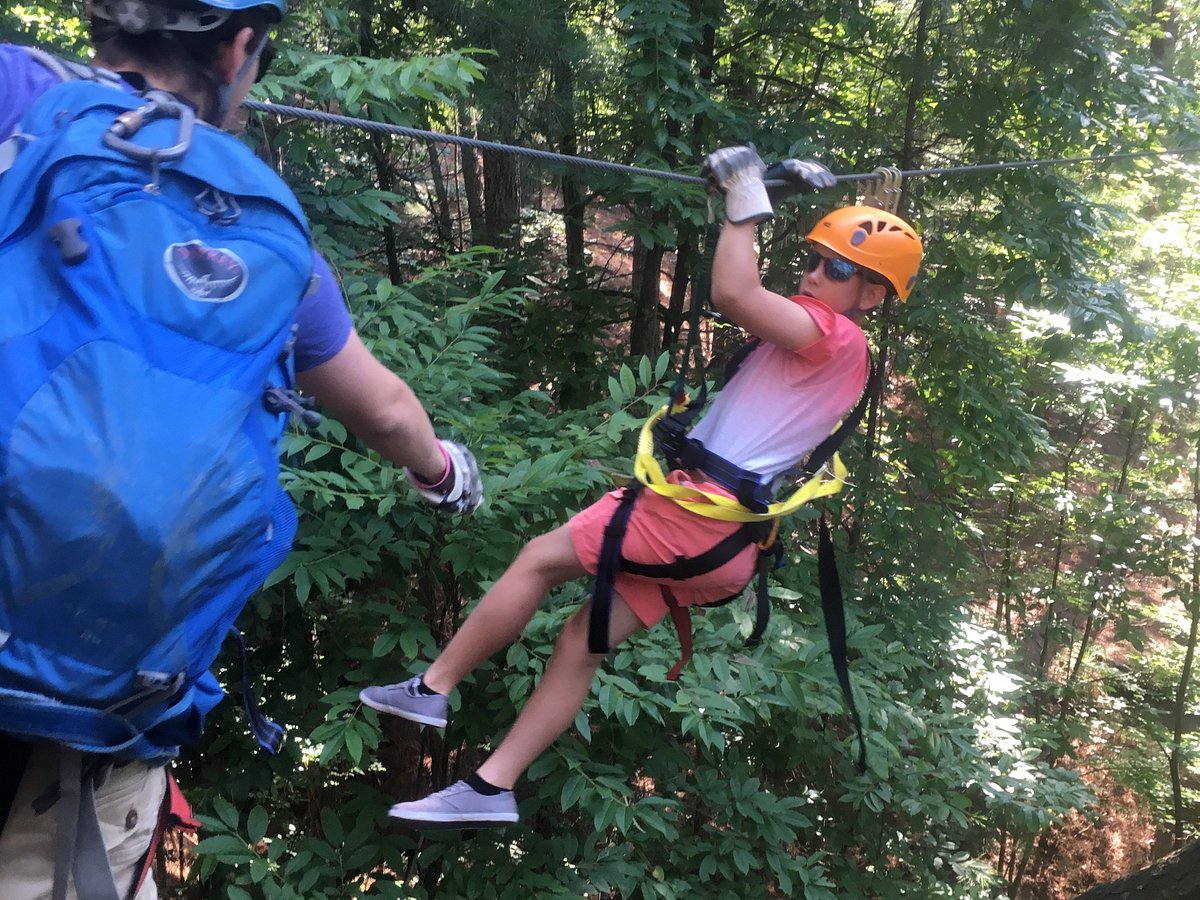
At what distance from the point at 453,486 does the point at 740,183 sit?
110 centimetres

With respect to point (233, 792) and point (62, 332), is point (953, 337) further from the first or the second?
point (62, 332)

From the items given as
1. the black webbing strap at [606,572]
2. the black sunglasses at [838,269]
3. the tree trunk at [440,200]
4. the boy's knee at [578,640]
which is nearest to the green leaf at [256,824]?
the boy's knee at [578,640]

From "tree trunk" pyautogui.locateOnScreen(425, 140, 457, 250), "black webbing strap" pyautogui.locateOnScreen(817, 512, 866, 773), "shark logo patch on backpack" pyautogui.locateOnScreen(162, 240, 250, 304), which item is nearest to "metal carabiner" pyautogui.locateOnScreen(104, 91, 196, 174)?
"shark logo patch on backpack" pyautogui.locateOnScreen(162, 240, 250, 304)

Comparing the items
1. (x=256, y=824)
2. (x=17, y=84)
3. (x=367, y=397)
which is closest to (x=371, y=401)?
(x=367, y=397)

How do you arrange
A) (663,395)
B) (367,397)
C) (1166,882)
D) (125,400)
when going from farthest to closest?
1. (1166,882)
2. (663,395)
3. (367,397)
4. (125,400)

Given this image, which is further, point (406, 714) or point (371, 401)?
point (406, 714)

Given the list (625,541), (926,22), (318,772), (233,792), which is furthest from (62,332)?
(926,22)

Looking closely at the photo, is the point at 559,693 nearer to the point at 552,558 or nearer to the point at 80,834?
the point at 552,558

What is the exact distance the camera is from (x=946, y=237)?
5.68 m

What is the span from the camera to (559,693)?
7.97 ft

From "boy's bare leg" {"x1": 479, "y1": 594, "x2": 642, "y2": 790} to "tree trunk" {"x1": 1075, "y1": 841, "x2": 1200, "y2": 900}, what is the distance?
4.00 metres

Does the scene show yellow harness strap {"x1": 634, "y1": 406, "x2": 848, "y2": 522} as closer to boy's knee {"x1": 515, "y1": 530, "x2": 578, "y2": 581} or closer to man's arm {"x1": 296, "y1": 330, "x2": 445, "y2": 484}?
boy's knee {"x1": 515, "y1": 530, "x2": 578, "y2": 581}

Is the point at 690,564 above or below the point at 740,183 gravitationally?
below

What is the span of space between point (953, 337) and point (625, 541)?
392cm
